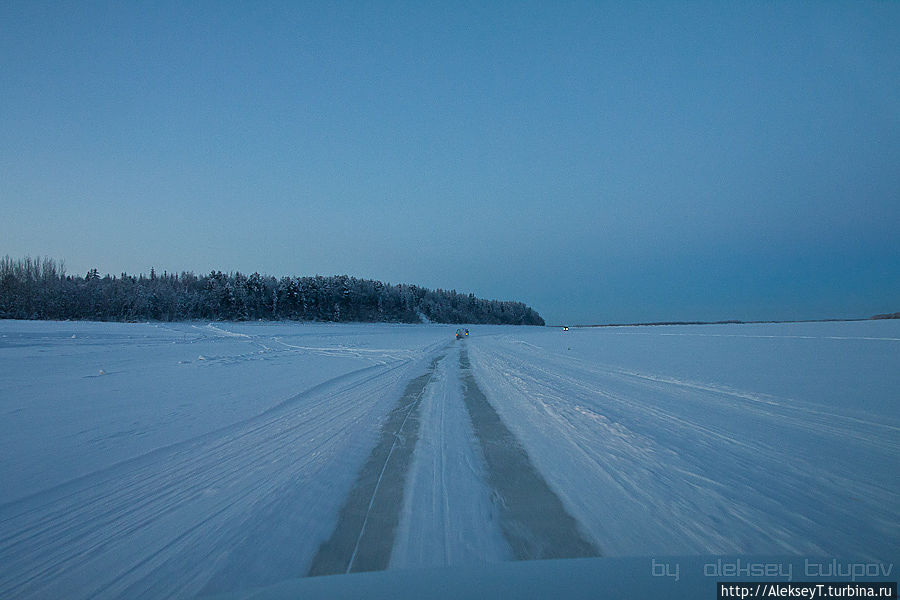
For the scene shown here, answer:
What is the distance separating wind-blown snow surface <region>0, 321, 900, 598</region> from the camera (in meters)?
2.58

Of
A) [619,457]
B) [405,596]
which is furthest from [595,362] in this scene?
[405,596]

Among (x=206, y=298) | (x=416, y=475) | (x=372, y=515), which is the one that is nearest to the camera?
(x=372, y=515)

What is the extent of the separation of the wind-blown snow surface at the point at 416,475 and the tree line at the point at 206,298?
54946 millimetres

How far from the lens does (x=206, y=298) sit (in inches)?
2395

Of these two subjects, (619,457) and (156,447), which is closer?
(619,457)

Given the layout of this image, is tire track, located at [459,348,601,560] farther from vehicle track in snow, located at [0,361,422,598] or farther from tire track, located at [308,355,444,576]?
vehicle track in snow, located at [0,361,422,598]

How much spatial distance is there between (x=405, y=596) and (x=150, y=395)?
802 cm

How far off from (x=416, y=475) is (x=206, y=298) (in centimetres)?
6747

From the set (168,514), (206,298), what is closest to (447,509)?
(168,514)

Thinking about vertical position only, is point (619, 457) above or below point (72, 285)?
below

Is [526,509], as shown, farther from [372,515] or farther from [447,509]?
[372,515]

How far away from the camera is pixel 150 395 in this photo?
7.87 meters

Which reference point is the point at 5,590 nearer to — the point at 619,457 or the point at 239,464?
the point at 239,464

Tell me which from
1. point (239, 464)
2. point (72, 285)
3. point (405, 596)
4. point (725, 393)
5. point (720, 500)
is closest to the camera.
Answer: point (405, 596)
